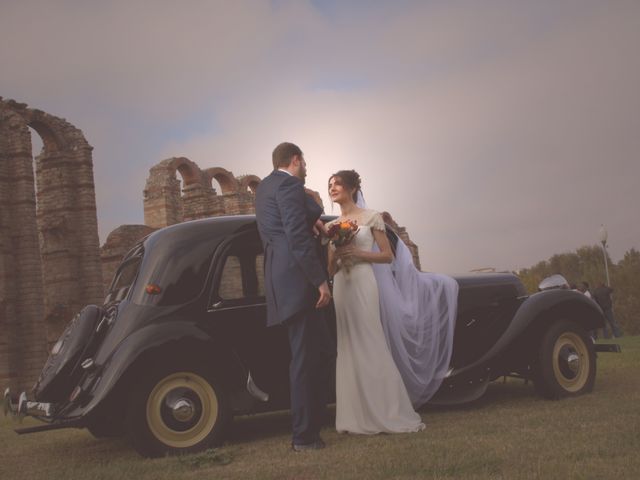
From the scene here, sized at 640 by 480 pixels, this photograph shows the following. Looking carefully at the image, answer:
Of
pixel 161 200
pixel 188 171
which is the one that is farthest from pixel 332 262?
pixel 188 171

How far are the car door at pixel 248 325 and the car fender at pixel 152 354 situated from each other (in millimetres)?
114

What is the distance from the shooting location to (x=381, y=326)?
5840 mm

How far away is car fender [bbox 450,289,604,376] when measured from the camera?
21.3 ft

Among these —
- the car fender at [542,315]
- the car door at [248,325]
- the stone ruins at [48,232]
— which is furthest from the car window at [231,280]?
the stone ruins at [48,232]

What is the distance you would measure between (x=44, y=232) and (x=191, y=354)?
1456cm

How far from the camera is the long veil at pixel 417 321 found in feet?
19.6

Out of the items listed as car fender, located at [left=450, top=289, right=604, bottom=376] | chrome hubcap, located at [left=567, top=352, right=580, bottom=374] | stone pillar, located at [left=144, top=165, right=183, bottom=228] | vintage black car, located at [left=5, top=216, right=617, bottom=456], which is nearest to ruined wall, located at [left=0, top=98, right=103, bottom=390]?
stone pillar, located at [left=144, top=165, right=183, bottom=228]

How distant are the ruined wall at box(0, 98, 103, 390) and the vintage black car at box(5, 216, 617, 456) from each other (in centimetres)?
1123

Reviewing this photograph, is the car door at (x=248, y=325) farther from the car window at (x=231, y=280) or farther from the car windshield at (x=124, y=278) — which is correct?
the car windshield at (x=124, y=278)

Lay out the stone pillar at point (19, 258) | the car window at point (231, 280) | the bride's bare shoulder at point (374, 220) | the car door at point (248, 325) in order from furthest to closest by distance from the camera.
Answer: the stone pillar at point (19, 258)
the bride's bare shoulder at point (374, 220)
the car window at point (231, 280)
the car door at point (248, 325)

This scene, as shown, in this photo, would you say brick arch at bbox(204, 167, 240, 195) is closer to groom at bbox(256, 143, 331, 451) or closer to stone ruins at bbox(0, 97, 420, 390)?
stone ruins at bbox(0, 97, 420, 390)

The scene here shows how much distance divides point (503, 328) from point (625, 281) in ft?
183

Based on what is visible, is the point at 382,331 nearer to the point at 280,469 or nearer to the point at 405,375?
the point at 405,375

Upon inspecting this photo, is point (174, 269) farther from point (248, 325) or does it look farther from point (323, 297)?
point (323, 297)
